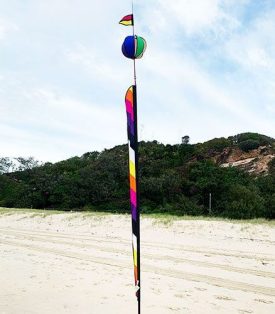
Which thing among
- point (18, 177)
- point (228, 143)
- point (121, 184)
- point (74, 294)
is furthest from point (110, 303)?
point (18, 177)

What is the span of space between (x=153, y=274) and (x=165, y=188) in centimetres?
3135

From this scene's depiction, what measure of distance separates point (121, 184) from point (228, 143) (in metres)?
20.8

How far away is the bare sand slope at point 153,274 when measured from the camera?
16.8ft

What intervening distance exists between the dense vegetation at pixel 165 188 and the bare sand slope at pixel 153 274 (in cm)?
1717

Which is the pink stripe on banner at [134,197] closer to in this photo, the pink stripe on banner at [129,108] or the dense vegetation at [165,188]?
the pink stripe on banner at [129,108]

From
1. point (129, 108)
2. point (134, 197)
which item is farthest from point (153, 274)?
point (129, 108)

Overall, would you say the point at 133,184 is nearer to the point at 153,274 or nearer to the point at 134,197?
the point at 134,197

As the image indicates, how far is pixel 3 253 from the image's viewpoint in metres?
10.1

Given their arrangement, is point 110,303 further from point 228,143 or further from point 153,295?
point 228,143

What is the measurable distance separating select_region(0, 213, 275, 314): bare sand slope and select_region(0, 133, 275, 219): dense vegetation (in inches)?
676

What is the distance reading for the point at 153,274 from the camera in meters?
7.38

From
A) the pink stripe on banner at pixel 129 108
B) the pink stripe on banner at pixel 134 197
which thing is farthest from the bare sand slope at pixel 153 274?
the pink stripe on banner at pixel 129 108

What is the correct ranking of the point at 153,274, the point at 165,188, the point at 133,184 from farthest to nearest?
the point at 165,188 < the point at 153,274 < the point at 133,184

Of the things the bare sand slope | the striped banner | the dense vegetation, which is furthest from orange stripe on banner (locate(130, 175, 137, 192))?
the dense vegetation
